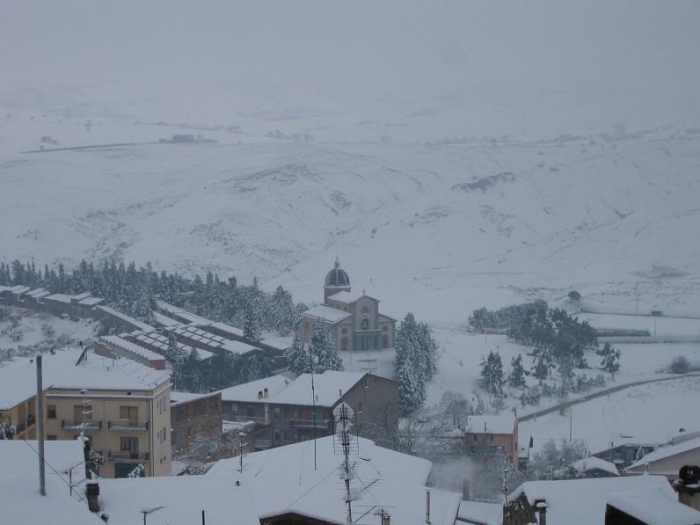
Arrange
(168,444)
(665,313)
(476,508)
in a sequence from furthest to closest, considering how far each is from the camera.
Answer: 1. (665,313)
2. (168,444)
3. (476,508)

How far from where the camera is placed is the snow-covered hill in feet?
110

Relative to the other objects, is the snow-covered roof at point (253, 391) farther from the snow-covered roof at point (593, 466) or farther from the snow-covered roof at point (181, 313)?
the snow-covered roof at point (181, 313)

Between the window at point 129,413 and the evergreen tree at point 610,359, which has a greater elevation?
the window at point 129,413

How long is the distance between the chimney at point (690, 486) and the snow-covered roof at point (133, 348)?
17.5m

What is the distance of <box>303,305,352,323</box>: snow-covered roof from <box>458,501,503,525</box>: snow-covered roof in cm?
1202

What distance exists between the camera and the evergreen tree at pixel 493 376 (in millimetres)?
19953

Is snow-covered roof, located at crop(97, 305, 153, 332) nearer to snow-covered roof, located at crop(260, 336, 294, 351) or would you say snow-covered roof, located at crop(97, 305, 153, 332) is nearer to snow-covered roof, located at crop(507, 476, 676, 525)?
snow-covered roof, located at crop(260, 336, 294, 351)

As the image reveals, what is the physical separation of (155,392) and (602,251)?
28028 millimetres

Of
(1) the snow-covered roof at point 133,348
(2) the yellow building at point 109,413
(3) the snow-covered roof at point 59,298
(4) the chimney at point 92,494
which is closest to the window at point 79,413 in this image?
(2) the yellow building at point 109,413

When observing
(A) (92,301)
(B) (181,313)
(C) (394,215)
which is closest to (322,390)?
(B) (181,313)

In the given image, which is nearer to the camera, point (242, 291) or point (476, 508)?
point (476, 508)

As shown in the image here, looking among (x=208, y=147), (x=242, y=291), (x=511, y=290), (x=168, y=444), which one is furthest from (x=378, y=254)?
(x=168, y=444)

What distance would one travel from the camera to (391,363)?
73.8 feet

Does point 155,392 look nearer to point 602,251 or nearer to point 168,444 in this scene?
point 168,444
